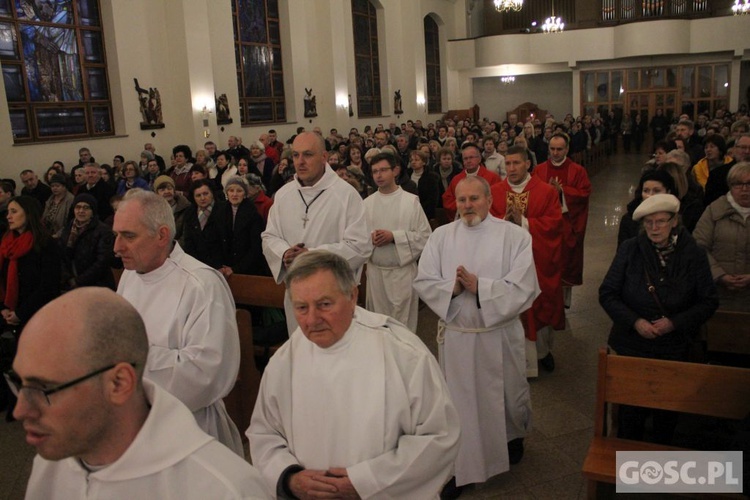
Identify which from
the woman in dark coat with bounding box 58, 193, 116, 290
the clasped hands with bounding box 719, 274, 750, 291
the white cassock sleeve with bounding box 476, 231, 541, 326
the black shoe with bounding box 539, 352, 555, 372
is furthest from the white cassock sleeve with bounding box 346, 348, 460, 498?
the woman in dark coat with bounding box 58, 193, 116, 290

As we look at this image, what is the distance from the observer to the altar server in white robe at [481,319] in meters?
3.82

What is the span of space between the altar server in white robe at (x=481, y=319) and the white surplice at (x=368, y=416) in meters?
1.43

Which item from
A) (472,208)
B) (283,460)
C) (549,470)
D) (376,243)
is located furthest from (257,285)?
(283,460)

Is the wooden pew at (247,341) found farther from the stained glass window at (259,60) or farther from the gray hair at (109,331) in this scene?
the stained glass window at (259,60)

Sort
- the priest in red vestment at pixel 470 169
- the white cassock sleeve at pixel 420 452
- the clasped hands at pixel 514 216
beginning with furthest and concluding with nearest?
the priest in red vestment at pixel 470 169, the clasped hands at pixel 514 216, the white cassock sleeve at pixel 420 452

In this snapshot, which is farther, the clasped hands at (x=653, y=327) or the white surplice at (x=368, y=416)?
the clasped hands at (x=653, y=327)

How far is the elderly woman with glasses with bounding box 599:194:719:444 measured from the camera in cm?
371

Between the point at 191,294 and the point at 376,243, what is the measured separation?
110 inches

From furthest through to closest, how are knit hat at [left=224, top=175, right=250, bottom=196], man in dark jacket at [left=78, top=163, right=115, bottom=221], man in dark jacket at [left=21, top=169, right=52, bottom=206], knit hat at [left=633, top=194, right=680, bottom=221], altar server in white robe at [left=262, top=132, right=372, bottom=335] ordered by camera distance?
man in dark jacket at [left=21, top=169, right=52, bottom=206] < man in dark jacket at [left=78, top=163, right=115, bottom=221] < knit hat at [left=224, top=175, right=250, bottom=196] < altar server in white robe at [left=262, top=132, right=372, bottom=335] < knit hat at [left=633, top=194, right=680, bottom=221]

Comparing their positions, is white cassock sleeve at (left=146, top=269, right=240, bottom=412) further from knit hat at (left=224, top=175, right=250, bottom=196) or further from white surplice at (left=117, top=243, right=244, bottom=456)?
knit hat at (left=224, top=175, right=250, bottom=196)

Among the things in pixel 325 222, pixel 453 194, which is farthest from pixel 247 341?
pixel 453 194

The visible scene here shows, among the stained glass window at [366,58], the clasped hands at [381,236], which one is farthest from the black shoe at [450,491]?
the stained glass window at [366,58]

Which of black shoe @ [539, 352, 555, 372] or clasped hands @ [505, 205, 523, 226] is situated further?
black shoe @ [539, 352, 555, 372]

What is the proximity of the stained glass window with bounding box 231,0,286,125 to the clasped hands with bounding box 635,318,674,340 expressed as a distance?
15.5 metres
